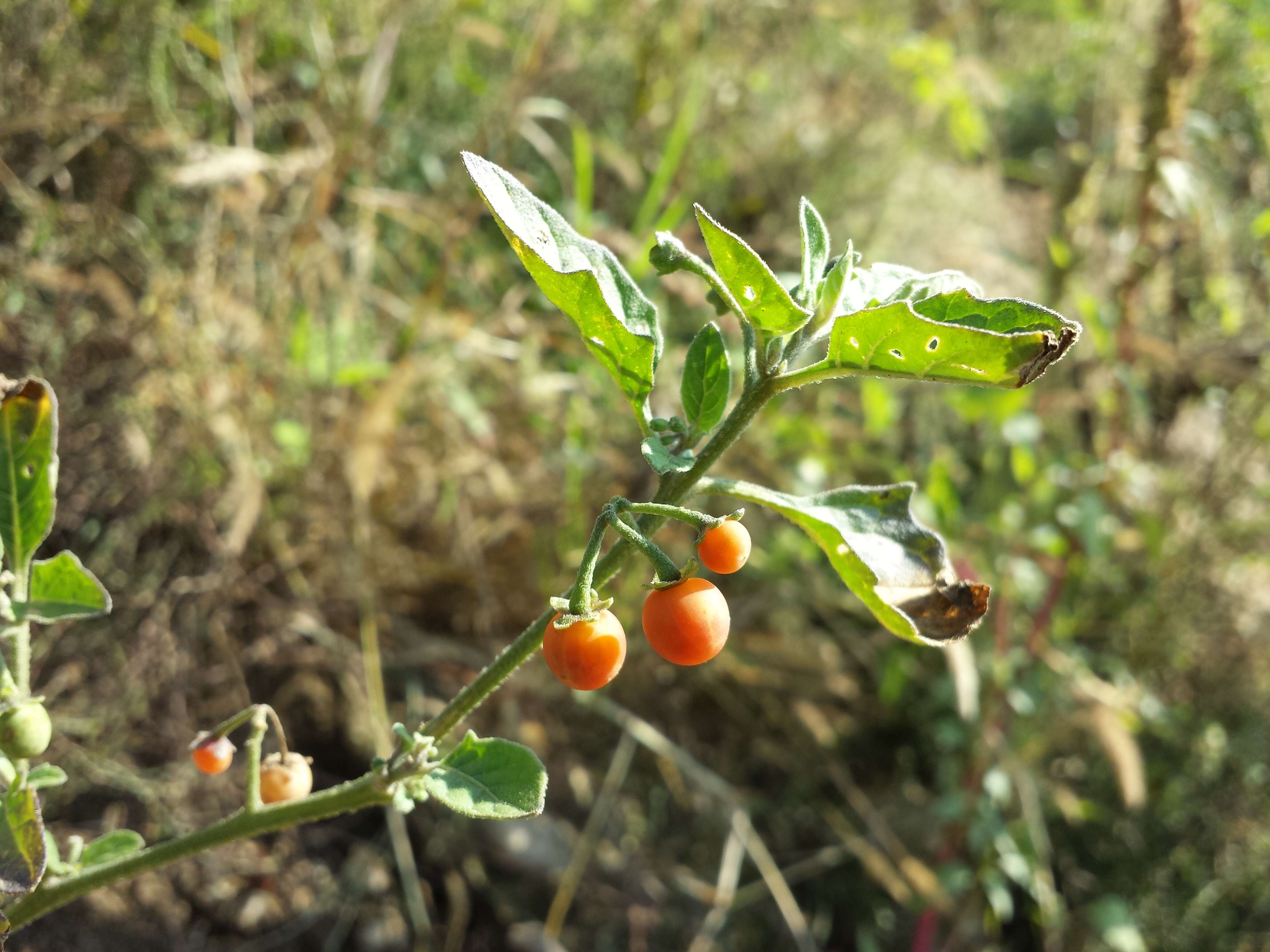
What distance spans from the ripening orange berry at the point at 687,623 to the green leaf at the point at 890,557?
7 cm

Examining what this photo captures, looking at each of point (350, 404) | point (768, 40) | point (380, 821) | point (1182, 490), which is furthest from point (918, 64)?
point (380, 821)

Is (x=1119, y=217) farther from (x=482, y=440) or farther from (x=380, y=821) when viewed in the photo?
(x=380, y=821)

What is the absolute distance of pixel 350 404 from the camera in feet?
7.14

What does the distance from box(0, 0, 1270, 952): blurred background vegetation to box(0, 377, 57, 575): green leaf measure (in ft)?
3.79

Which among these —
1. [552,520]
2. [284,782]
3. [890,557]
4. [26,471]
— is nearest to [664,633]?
[890,557]

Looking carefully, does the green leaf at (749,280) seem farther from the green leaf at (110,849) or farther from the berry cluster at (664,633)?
the green leaf at (110,849)

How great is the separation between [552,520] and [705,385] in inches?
63.9

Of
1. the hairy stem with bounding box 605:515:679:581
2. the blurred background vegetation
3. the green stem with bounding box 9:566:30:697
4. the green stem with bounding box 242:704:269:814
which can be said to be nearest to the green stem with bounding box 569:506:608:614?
the hairy stem with bounding box 605:515:679:581

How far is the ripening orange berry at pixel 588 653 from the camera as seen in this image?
1.89 feet

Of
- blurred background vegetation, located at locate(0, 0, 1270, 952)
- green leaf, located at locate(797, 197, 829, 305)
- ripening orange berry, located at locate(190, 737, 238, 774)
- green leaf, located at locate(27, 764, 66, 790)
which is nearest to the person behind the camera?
green leaf, located at locate(797, 197, 829, 305)

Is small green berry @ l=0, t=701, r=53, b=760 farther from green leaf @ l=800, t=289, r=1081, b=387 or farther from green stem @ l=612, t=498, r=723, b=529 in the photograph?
green leaf @ l=800, t=289, r=1081, b=387

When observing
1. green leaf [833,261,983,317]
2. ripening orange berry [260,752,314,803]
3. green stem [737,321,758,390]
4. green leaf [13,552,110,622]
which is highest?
green leaf [833,261,983,317]

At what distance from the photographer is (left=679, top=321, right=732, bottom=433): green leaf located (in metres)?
0.67

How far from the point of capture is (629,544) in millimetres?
610
